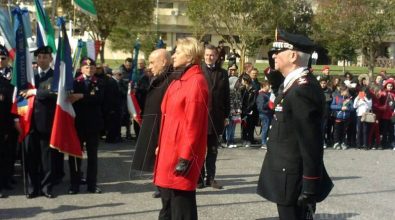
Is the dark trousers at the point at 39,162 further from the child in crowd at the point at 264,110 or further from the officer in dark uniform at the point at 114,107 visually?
the child in crowd at the point at 264,110

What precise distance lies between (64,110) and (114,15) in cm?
2779

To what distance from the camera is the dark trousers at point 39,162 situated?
8133mm

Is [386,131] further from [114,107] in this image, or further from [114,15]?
[114,15]

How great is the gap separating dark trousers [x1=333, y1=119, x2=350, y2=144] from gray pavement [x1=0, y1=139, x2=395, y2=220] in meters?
3.38

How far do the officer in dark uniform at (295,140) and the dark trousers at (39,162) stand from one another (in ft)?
13.9

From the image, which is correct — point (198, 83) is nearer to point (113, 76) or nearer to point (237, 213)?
point (237, 213)

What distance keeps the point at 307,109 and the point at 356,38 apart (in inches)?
1347

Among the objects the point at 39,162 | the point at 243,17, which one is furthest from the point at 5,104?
the point at 243,17

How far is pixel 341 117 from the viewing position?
1490cm

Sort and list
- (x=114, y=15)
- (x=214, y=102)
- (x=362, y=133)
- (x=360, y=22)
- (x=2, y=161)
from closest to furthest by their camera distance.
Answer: (x=2, y=161), (x=214, y=102), (x=362, y=133), (x=114, y=15), (x=360, y=22)

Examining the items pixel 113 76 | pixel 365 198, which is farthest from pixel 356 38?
pixel 365 198

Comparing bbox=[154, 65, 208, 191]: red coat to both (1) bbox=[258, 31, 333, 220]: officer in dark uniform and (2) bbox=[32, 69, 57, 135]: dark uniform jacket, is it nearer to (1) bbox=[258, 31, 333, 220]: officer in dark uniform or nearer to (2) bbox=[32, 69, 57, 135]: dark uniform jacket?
(1) bbox=[258, 31, 333, 220]: officer in dark uniform

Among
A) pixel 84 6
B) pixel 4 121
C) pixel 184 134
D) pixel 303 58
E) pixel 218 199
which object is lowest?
pixel 218 199

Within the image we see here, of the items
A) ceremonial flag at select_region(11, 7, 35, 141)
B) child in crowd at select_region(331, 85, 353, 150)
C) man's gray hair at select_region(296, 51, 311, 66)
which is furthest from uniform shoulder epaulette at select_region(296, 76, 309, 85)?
child in crowd at select_region(331, 85, 353, 150)
